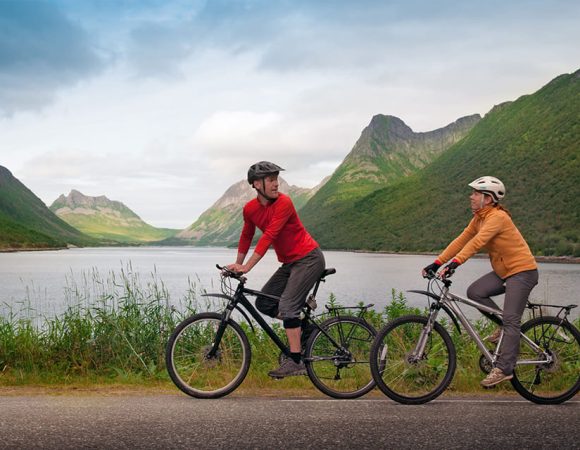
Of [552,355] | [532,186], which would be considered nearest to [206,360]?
[552,355]

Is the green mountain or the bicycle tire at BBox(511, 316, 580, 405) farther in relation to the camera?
the green mountain

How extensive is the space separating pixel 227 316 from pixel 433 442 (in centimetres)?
295

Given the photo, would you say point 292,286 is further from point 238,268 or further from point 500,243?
point 500,243

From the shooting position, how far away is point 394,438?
5.55 meters

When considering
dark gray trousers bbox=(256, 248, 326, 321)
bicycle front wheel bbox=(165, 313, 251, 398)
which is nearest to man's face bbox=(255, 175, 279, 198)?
dark gray trousers bbox=(256, 248, 326, 321)

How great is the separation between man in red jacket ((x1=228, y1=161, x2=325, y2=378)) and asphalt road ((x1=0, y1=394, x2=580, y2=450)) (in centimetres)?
81

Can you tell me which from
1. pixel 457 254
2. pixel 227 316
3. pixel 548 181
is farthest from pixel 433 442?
pixel 548 181

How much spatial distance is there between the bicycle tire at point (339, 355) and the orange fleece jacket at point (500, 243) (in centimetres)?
136

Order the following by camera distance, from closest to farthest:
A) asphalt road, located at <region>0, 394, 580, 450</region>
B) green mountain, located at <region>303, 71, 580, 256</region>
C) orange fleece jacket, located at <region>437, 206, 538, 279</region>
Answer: asphalt road, located at <region>0, 394, 580, 450</region> < orange fleece jacket, located at <region>437, 206, 538, 279</region> < green mountain, located at <region>303, 71, 580, 256</region>

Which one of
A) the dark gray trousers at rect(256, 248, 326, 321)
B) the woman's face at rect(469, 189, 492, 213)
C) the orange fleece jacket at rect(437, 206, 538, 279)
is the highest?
the woman's face at rect(469, 189, 492, 213)

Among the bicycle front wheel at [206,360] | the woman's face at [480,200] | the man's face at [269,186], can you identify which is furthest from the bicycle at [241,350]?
the woman's face at [480,200]

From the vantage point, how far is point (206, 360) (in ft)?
24.7

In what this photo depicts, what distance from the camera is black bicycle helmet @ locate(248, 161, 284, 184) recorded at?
722cm

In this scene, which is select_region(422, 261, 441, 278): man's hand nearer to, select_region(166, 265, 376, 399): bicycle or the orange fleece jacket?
the orange fleece jacket
